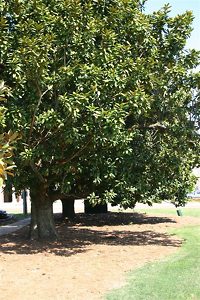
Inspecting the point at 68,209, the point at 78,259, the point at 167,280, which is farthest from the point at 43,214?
the point at 68,209

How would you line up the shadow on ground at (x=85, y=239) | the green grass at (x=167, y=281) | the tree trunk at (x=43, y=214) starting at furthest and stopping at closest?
the tree trunk at (x=43, y=214), the shadow on ground at (x=85, y=239), the green grass at (x=167, y=281)

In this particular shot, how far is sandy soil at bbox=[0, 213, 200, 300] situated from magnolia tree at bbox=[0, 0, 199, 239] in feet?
A: 4.26

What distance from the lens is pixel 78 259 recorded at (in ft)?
33.1

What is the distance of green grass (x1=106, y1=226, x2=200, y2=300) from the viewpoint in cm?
672

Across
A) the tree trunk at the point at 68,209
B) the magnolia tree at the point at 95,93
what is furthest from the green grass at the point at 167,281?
the tree trunk at the point at 68,209

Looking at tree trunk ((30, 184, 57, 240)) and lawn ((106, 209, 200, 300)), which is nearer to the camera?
lawn ((106, 209, 200, 300))

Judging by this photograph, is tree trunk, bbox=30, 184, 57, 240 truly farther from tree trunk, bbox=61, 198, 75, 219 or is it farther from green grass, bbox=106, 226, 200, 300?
tree trunk, bbox=61, 198, 75, 219

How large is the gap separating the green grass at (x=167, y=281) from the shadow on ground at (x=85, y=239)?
237cm

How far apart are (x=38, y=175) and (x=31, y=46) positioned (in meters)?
3.37

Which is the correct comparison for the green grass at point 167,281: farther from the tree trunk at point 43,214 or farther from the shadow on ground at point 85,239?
the tree trunk at point 43,214

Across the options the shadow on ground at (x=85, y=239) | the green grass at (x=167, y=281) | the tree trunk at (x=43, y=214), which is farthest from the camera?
the tree trunk at (x=43, y=214)

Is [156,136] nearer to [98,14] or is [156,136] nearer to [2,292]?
[98,14]

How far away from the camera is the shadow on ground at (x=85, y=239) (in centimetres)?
1162

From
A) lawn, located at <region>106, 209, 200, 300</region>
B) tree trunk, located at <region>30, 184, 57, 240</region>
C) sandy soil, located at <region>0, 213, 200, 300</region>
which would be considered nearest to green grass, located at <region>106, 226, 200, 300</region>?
lawn, located at <region>106, 209, 200, 300</region>
